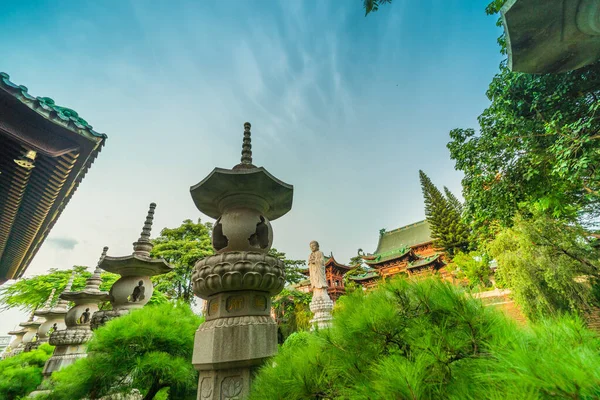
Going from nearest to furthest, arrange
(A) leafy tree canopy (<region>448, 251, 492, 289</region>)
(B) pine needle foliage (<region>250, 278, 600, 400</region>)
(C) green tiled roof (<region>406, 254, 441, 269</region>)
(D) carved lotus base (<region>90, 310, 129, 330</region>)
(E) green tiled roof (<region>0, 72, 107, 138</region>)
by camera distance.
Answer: (B) pine needle foliage (<region>250, 278, 600, 400</region>), (E) green tiled roof (<region>0, 72, 107, 138</region>), (D) carved lotus base (<region>90, 310, 129, 330</region>), (A) leafy tree canopy (<region>448, 251, 492, 289</region>), (C) green tiled roof (<region>406, 254, 441, 269</region>)

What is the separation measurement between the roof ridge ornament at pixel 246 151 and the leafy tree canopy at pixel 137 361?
6.05 ft

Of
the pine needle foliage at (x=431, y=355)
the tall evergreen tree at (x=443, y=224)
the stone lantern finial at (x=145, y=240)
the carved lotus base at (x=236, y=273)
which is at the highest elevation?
the tall evergreen tree at (x=443, y=224)

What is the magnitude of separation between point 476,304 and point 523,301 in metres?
10.5

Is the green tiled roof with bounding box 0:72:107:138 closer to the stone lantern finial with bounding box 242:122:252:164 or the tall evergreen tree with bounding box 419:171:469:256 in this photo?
the stone lantern finial with bounding box 242:122:252:164

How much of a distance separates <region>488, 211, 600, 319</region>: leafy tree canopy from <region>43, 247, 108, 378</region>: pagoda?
38.1 feet

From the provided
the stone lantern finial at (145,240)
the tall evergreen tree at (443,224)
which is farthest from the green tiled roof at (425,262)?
the stone lantern finial at (145,240)

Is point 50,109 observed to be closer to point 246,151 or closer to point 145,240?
point 246,151

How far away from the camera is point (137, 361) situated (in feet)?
7.98

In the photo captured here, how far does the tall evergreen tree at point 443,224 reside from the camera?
70.1 ft

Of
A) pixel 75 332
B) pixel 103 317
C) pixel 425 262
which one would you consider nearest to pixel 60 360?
pixel 75 332

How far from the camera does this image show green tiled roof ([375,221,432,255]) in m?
30.8

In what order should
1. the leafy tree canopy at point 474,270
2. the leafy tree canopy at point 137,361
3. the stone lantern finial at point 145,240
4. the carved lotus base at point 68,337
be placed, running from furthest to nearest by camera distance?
1. the leafy tree canopy at point 474,270
2. the carved lotus base at point 68,337
3. the stone lantern finial at point 145,240
4. the leafy tree canopy at point 137,361

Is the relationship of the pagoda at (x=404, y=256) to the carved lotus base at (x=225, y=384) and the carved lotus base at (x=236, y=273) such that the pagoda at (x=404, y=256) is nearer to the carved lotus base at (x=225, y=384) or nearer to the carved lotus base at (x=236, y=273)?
the carved lotus base at (x=236, y=273)

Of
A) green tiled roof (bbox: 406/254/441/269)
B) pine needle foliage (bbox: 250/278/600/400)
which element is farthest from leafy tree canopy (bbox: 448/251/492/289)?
pine needle foliage (bbox: 250/278/600/400)
